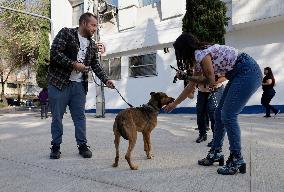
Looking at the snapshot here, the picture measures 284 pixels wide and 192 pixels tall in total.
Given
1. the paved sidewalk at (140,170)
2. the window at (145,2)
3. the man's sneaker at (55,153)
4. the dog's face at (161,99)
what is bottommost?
the paved sidewalk at (140,170)

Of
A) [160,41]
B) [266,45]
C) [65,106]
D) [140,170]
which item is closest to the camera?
[140,170]

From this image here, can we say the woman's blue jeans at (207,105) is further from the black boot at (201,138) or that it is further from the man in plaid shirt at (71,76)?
the man in plaid shirt at (71,76)

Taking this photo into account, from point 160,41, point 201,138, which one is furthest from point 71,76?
point 160,41

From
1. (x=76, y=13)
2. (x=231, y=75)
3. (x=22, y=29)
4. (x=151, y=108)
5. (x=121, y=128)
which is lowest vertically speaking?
(x=121, y=128)

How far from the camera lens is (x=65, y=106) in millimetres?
5551

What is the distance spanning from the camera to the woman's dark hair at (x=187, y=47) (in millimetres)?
4098

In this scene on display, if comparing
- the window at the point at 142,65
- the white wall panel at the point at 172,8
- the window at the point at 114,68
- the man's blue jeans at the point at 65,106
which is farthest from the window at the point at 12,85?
the man's blue jeans at the point at 65,106

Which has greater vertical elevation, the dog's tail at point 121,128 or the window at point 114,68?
the window at point 114,68

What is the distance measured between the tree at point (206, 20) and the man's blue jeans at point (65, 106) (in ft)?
23.0

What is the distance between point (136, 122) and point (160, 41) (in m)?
12.6

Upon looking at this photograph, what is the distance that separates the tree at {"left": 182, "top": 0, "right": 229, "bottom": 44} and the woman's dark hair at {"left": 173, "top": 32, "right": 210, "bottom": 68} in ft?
25.5

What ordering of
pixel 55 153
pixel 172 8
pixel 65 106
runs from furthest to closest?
pixel 172 8
pixel 65 106
pixel 55 153

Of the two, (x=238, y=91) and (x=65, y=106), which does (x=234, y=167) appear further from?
(x=65, y=106)

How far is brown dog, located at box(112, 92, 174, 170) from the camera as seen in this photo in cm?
465
